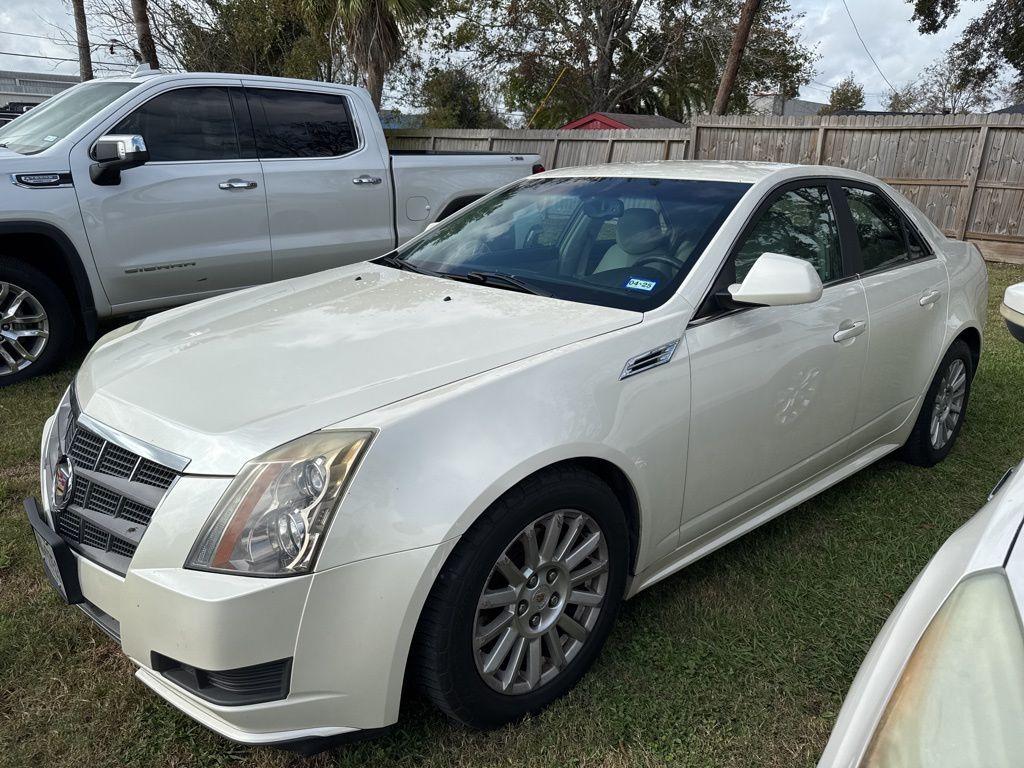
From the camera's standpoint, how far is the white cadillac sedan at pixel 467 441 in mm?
1809

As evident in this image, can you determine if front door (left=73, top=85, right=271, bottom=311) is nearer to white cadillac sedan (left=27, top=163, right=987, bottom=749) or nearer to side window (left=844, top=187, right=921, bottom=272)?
white cadillac sedan (left=27, top=163, right=987, bottom=749)

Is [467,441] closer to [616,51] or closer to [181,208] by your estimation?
[181,208]

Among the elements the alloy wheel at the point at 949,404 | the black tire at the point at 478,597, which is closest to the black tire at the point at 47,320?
the black tire at the point at 478,597

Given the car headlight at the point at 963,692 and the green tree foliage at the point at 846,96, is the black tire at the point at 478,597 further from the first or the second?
the green tree foliage at the point at 846,96

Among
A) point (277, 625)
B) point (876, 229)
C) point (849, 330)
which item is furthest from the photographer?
point (876, 229)

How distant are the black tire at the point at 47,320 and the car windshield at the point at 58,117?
0.74 metres

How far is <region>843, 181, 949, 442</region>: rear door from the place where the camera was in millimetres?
3357

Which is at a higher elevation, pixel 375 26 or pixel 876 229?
pixel 375 26

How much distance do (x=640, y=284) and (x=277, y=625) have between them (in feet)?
5.30

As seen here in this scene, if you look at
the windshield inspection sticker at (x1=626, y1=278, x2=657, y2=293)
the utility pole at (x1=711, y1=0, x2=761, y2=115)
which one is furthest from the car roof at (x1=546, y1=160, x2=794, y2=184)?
the utility pole at (x1=711, y1=0, x2=761, y2=115)

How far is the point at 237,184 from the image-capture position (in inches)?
213

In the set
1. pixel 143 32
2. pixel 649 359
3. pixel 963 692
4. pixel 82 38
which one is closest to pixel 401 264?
pixel 649 359

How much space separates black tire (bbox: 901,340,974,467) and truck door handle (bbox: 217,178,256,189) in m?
4.41

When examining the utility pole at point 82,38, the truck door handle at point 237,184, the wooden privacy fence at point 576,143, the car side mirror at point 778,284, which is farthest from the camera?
the utility pole at point 82,38
